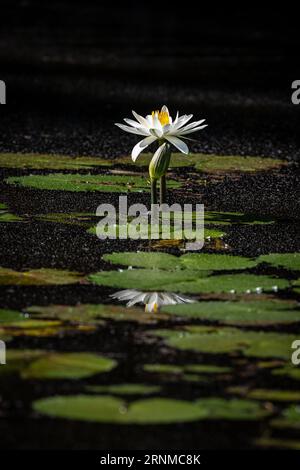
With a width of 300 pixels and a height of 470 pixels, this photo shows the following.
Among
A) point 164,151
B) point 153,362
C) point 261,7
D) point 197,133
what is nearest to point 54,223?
point 164,151

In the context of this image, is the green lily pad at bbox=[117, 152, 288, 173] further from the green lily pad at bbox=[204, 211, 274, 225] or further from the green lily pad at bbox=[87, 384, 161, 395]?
the green lily pad at bbox=[87, 384, 161, 395]

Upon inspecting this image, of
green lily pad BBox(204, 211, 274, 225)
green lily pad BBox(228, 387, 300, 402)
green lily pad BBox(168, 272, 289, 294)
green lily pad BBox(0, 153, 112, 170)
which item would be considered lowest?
green lily pad BBox(228, 387, 300, 402)

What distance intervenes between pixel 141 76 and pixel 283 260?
19.9 ft

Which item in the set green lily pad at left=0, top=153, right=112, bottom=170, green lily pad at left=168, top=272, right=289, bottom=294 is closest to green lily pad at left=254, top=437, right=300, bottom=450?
green lily pad at left=168, top=272, right=289, bottom=294

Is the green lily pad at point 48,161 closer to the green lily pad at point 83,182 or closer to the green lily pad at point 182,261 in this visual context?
the green lily pad at point 83,182

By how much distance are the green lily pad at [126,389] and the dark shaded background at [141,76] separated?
3.36 meters

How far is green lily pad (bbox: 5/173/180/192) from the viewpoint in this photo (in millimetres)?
4484

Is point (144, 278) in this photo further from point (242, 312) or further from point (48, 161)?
point (48, 161)

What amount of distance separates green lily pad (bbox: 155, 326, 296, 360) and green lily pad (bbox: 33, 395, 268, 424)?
302 millimetres

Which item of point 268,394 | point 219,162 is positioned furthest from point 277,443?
point 219,162

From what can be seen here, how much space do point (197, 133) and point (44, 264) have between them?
130 inches

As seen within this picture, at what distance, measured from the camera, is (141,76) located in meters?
9.27

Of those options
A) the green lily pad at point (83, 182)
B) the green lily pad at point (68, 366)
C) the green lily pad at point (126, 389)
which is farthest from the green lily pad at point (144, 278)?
the green lily pad at point (83, 182)

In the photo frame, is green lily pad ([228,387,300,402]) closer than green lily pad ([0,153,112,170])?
Yes
